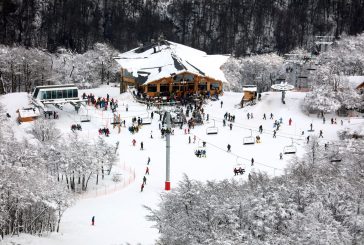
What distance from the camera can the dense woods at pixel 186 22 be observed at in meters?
120

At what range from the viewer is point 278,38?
412 feet

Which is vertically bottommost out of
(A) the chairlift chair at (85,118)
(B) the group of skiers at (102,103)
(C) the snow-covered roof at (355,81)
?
(A) the chairlift chair at (85,118)

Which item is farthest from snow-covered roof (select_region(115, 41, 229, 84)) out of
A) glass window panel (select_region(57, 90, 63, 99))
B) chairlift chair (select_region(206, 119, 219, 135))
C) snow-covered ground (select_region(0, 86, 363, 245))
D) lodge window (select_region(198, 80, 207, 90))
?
chairlift chair (select_region(206, 119, 219, 135))

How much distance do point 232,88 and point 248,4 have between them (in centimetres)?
5580

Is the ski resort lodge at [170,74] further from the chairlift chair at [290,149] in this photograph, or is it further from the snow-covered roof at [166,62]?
the chairlift chair at [290,149]

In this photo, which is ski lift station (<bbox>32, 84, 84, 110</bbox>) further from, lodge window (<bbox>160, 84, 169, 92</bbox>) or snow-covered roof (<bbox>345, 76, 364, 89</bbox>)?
snow-covered roof (<bbox>345, 76, 364, 89</bbox>)

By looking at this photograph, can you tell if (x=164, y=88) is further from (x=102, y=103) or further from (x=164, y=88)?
(x=102, y=103)

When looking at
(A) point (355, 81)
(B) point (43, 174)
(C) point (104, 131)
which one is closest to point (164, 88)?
(C) point (104, 131)

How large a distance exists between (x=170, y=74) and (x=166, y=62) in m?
2.98

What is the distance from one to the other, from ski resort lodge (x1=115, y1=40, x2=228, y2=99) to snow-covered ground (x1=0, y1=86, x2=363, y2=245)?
2.82 meters

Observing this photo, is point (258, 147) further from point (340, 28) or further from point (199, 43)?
point (340, 28)

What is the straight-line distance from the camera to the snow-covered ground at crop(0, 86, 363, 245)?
1286 inches

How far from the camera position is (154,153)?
47.6m

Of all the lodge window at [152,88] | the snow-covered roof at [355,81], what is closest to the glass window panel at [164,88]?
the lodge window at [152,88]
